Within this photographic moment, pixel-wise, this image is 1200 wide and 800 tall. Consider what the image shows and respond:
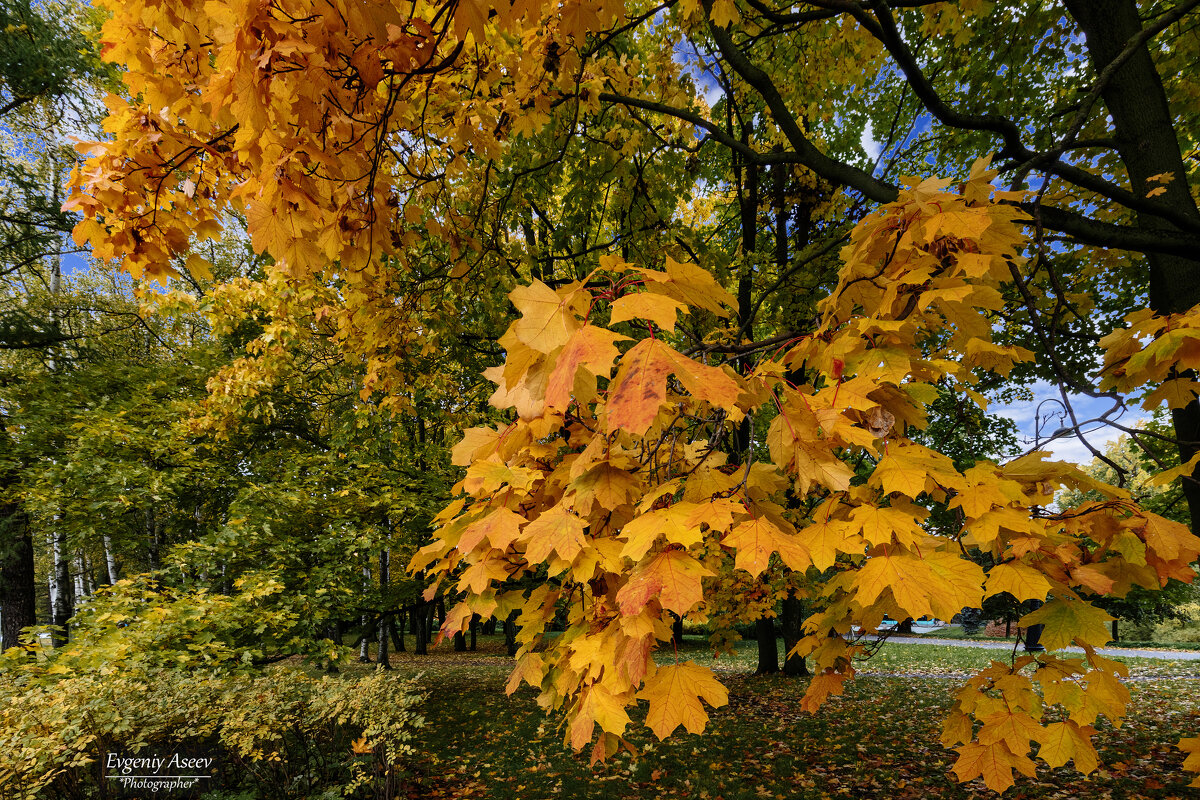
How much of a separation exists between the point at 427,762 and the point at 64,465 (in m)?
6.23

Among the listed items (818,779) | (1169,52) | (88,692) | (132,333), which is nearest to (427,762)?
(88,692)

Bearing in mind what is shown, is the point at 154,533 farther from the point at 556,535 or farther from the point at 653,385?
the point at 653,385

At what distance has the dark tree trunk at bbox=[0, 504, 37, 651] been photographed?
8.05 m

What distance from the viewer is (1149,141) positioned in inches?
130

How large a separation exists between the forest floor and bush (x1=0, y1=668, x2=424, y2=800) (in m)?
0.90

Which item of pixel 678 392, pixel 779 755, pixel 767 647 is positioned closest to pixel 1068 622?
pixel 678 392

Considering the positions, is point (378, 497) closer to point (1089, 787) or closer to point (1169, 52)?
point (1089, 787)

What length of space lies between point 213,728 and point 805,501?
16.3ft

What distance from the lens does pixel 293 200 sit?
189cm

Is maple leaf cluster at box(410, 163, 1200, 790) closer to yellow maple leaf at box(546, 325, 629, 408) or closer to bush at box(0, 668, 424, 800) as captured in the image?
yellow maple leaf at box(546, 325, 629, 408)

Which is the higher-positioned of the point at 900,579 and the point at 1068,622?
the point at 900,579

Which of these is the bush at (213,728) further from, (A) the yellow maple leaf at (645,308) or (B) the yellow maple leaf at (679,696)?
(A) the yellow maple leaf at (645,308)

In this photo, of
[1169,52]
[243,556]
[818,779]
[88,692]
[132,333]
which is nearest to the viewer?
[88,692]

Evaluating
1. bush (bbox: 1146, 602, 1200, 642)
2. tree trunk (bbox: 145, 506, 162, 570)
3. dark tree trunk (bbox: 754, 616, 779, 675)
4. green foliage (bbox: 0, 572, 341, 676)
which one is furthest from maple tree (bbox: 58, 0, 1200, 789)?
bush (bbox: 1146, 602, 1200, 642)
